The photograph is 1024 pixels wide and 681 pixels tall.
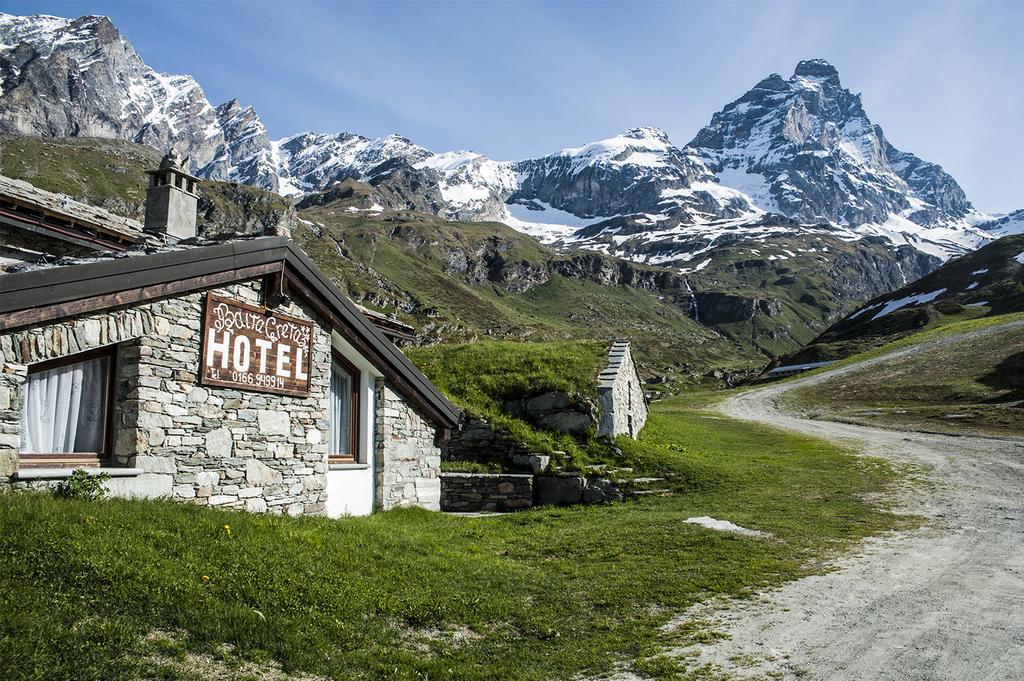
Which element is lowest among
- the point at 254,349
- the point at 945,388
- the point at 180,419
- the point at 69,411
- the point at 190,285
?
the point at 180,419

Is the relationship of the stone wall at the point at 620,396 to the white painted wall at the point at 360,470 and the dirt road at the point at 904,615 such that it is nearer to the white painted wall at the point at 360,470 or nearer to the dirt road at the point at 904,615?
the white painted wall at the point at 360,470

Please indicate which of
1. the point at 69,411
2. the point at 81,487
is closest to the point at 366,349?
the point at 69,411

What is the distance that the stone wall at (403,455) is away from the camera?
15289 mm

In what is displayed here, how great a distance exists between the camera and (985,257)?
431 ft

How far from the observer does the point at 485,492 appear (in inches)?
755

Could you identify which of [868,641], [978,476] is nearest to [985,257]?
[978,476]

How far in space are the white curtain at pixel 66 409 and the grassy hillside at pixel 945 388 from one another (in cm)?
3894

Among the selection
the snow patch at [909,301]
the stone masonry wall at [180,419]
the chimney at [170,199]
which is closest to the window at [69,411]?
the stone masonry wall at [180,419]

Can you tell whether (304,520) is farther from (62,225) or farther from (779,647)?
(62,225)

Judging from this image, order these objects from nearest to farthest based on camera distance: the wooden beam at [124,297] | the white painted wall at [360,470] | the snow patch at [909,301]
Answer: the wooden beam at [124,297]
the white painted wall at [360,470]
the snow patch at [909,301]

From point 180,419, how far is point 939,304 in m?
123

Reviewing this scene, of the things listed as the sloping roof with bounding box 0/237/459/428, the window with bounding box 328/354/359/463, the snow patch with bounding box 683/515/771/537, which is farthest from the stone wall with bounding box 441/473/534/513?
the snow patch with bounding box 683/515/771/537

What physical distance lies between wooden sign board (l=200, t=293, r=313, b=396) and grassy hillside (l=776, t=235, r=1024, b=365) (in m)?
92.0

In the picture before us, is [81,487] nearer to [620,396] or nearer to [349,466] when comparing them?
[349,466]
